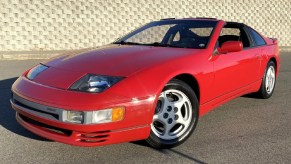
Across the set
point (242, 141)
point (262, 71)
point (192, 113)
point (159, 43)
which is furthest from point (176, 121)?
point (262, 71)

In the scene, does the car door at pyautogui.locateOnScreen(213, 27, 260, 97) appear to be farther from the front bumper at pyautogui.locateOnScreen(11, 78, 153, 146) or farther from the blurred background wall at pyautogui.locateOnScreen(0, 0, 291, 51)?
the blurred background wall at pyautogui.locateOnScreen(0, 0, 291, 51)

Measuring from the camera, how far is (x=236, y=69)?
412 centimetres

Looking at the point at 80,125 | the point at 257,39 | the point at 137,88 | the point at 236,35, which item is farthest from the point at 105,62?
the point at 257,39

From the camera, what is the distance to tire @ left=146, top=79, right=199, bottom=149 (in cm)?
318

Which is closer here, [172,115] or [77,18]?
[172,115]

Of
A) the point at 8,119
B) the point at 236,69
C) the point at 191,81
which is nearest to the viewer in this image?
the point at 191,81

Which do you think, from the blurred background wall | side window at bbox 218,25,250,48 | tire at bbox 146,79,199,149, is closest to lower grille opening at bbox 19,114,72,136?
tire at bbox 146,79,199,149

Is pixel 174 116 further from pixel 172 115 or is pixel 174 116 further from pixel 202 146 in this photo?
pixel 202 146

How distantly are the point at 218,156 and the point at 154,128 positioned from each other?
0.68 m

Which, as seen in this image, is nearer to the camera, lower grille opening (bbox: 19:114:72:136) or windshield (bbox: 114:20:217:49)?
lower grille opening (bbox: 19:114:72:136)

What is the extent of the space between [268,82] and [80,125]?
371 cm

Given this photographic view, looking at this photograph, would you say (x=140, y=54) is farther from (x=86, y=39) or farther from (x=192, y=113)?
(x=86, y=39)

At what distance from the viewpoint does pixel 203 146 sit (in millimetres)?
3334

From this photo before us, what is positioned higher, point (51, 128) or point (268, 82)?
point (51, 128)
